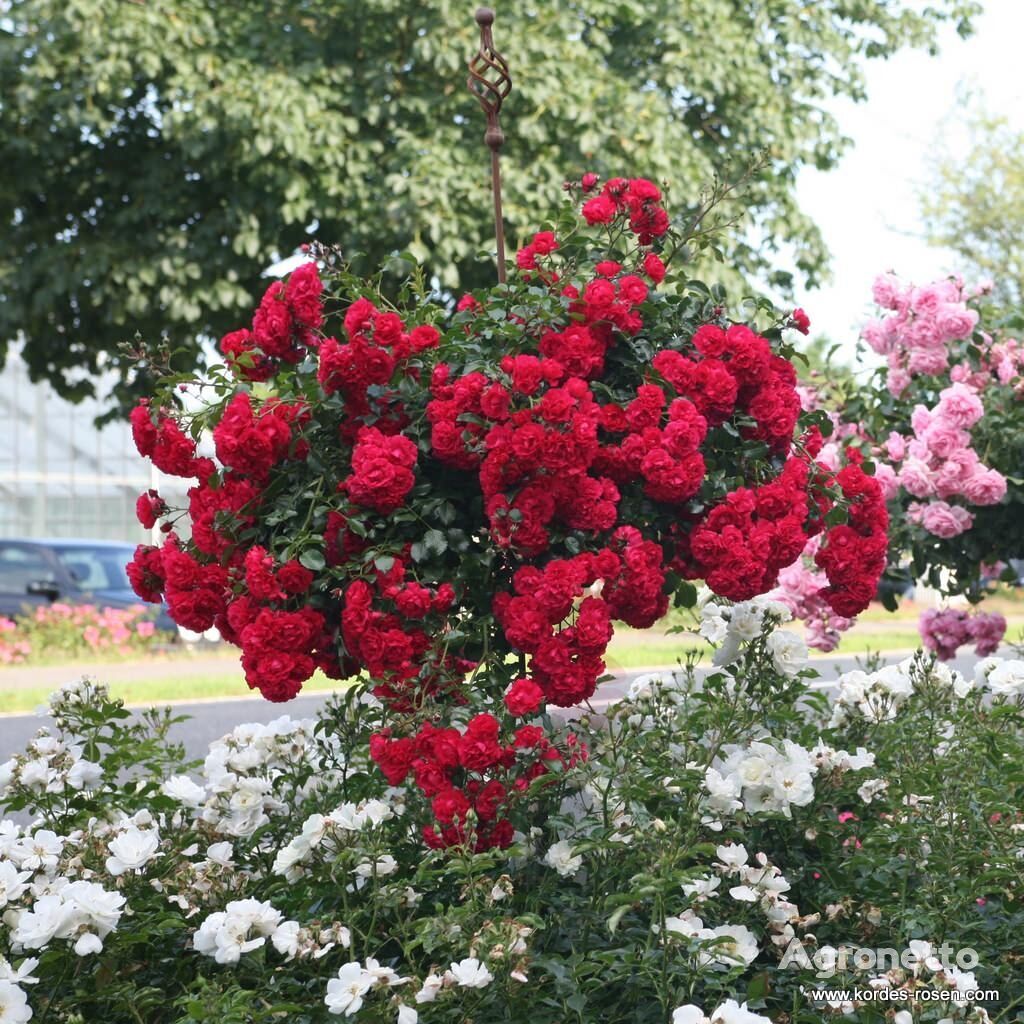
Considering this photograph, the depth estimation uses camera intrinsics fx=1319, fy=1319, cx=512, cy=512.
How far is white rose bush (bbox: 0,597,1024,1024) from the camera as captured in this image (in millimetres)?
2391

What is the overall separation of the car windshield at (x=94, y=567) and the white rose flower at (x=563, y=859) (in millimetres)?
12276

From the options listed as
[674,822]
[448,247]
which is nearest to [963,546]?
[674,822]

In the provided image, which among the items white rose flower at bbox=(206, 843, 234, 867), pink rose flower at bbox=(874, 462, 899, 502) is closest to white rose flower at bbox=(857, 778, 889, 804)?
white rose flower at bbox=(206, 843, 234, 867)

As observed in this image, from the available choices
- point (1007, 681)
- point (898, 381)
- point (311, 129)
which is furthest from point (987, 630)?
point (311, 129)

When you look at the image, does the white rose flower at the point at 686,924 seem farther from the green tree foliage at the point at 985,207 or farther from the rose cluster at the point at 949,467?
the green tree foliage at the point at 985,207

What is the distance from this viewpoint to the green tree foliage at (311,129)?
931cm

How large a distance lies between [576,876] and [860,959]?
60 centimetres

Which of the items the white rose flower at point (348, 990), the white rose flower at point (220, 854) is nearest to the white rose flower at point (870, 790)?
the white rose flower at point (348, 990)

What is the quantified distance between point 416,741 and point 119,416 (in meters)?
9.66

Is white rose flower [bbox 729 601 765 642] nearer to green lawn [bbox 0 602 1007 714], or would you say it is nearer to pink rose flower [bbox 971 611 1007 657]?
pink rose flower [bbox 971 611 1007 657]

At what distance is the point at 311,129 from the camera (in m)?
9.46

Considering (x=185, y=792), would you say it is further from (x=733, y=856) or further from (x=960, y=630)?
(x=960, y=630)

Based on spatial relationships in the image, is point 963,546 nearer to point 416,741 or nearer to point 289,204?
point 416,741

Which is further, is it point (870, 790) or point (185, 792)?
point (185, 792)
